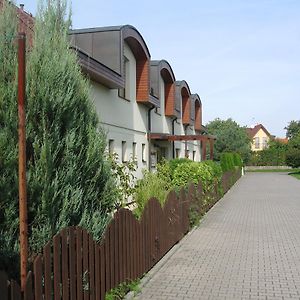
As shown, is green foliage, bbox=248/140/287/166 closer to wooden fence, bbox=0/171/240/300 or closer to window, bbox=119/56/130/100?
window, bbox=119/56/130/100

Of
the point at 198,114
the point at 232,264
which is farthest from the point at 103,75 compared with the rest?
the point at 198,114

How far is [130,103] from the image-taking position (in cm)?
1702

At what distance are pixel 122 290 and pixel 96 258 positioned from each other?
38.8 inches

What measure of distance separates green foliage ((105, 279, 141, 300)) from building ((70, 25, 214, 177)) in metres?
2.93

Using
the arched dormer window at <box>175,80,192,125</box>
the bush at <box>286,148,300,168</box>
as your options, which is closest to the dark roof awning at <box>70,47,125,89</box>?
the arched dormer window at <box>175,80,192,125</box>

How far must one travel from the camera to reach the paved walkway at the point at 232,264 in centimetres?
587

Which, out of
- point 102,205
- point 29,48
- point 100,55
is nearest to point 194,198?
point 100,55

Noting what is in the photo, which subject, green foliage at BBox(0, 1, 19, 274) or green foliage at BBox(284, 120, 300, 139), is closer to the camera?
green foliage at BBox(0, 1, 19, 274)

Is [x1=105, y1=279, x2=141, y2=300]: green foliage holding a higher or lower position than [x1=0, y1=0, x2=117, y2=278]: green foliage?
lower

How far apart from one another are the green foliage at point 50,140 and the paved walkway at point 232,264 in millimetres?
1853

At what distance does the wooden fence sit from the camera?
11.3 ft

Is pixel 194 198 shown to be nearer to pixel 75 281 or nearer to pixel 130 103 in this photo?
pixel 130 103

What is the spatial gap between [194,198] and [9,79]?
843 centimetres

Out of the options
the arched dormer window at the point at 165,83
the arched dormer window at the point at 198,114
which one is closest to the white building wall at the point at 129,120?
the arched dormer window at the point at 165,83
